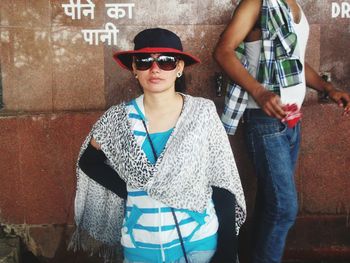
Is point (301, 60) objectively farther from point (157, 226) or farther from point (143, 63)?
point (157, 226)

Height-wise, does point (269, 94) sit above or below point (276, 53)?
below

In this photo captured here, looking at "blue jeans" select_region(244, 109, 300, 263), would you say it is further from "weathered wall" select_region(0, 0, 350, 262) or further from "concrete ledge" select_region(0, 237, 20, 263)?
"concrete ledge" select_region(0, 237, 20, 263)

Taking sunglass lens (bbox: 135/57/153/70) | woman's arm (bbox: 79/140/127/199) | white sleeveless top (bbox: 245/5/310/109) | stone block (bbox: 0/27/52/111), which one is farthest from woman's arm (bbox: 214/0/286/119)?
stone block (bbox: 0/27/52/111)

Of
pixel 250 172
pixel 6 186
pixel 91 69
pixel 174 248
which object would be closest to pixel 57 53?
→ pixel 91 69

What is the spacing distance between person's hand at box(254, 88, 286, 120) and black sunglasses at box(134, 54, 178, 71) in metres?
0.65

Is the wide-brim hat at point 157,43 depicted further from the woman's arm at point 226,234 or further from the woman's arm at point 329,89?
the woman's arm at point 329,89

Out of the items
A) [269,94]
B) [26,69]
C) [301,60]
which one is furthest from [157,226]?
[26,69]

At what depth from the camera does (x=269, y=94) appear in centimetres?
282

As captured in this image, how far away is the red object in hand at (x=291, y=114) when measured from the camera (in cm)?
292

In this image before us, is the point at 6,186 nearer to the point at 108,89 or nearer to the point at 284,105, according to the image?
the point at 108,89

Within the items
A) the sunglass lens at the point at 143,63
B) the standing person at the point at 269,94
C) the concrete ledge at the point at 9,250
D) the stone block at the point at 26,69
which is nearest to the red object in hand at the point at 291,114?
the standing person at the point at 269,94

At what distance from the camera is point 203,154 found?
2.47m

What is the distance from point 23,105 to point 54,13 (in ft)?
2.57

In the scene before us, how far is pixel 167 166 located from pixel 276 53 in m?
1.13
